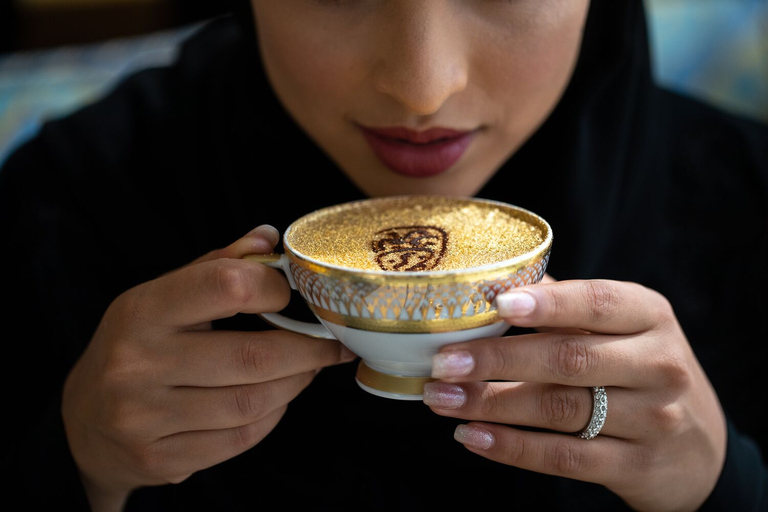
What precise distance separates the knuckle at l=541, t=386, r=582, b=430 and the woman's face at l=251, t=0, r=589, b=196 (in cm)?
30

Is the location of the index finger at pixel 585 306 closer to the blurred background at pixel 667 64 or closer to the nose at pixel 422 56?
the nose at pixel 422 56

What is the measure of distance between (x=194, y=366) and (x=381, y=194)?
0.35 meters

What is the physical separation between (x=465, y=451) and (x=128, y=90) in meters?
0.86

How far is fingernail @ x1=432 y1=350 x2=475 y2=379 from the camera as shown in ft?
1.84

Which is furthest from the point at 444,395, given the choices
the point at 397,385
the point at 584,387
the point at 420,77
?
the point at 420,77

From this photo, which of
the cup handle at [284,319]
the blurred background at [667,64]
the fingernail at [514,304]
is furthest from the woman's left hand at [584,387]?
the blurred background at [667,64]

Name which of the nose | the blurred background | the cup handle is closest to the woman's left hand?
the cup handle

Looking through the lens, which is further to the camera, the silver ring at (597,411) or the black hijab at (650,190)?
the black hijab at (650,190)

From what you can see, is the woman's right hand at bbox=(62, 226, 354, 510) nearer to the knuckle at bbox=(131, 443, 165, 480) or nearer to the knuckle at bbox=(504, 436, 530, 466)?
the knuckle at bbox=(131, 443, 165, 480)

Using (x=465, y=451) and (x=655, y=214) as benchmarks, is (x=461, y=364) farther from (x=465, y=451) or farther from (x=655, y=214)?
(x=655, y=214)

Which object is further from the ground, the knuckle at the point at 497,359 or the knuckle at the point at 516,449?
the knuckle at the point at 497,359

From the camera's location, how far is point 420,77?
667 millimetres

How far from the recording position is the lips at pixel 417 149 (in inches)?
30.9

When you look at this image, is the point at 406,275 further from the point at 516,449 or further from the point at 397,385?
the point at 516,449
